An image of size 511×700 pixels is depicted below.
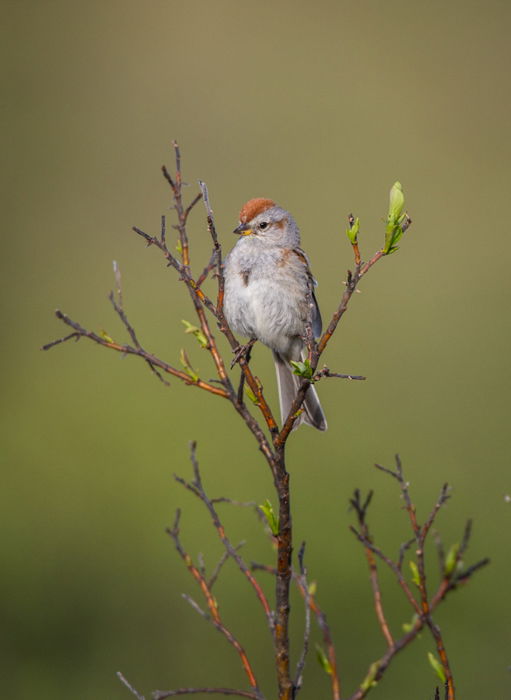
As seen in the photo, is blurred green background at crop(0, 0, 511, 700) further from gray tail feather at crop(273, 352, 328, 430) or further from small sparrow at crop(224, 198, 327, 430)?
small sparrow at crop(224, 198, 327, 430)

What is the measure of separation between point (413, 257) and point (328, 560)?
3.85m

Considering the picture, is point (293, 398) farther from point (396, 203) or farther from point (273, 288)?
point (396, 203)

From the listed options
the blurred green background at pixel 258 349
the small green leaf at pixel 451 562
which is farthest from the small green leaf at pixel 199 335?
the blurred green background at pixel 258 349

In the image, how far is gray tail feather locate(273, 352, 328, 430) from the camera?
A: 3727 mm

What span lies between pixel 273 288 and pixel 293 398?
48cm

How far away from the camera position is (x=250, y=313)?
389 centimetres

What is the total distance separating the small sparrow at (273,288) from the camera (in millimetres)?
3898

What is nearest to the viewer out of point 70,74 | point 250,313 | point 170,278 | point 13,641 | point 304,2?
point 250,313

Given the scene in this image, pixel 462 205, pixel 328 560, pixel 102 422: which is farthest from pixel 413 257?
pixel 328 560

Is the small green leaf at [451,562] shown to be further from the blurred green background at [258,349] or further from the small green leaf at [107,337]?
the blurred green background at [258,349]

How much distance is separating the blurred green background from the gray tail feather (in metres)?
1.60

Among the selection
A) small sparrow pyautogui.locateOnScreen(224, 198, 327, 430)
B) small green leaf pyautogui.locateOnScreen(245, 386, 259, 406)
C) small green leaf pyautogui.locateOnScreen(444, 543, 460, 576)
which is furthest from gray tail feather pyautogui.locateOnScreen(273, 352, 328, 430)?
small green leaf pyautogui.locateOnScreen(444, 543, 460, 576)

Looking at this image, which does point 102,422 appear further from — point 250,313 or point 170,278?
point 250,313

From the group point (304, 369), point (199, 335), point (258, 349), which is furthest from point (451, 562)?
point (258, 349)
